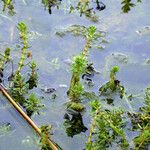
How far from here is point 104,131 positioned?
400 centimetres

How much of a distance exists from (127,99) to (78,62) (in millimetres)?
656

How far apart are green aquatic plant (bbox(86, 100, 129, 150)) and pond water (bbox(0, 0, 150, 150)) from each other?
128 mm

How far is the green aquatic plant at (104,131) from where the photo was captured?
154 inches

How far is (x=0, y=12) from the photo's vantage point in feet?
18.4

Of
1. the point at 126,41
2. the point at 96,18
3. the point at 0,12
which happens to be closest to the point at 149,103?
the point at 126,41

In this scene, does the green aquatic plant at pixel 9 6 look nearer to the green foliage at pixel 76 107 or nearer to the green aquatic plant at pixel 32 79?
the green aquatic plant at pixel 32 79

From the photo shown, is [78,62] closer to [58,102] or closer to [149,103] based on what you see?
[58,102]

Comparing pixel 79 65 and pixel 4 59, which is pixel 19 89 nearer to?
pixel 4 59

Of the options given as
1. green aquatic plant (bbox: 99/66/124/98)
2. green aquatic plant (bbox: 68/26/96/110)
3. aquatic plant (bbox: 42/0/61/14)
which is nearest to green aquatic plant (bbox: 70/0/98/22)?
aquatic plant (bbox: 42/0/61/14)

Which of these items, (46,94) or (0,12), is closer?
(46,94)

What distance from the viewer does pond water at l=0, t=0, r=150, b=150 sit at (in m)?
4.30

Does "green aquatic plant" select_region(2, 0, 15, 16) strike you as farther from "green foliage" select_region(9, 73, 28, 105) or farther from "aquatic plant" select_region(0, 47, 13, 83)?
"green foliage" select_region(9, 73, 28, 105)

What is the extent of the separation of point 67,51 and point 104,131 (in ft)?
4.47

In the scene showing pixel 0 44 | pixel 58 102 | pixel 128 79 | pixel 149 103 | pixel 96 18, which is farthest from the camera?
pixel 96 18
